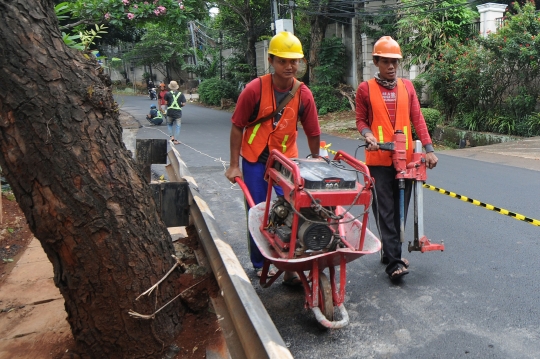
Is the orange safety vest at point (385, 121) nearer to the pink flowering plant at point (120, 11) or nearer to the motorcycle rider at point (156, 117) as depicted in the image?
the pink flowering plant at point (120, 11)

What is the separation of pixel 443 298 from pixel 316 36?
20735mm

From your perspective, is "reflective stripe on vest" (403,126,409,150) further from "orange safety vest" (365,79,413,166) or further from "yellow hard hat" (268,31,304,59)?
"yellow hard hat" (268,31,304,59)

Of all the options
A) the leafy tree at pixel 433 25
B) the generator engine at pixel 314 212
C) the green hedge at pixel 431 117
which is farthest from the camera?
the leafy tree at pixel 433 25

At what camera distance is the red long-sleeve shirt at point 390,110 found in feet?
14.0

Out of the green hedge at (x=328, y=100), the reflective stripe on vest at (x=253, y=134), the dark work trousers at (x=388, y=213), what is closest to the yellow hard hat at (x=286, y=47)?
the reflective stripe on vest at (x=253, y=134)

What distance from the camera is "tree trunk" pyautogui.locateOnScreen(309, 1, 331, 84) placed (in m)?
22.7

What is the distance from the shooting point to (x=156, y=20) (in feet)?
37.6

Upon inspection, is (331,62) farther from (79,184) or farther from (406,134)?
(79,184)

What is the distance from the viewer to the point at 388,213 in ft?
14.0

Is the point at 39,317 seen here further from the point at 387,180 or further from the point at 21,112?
the point at 387,180

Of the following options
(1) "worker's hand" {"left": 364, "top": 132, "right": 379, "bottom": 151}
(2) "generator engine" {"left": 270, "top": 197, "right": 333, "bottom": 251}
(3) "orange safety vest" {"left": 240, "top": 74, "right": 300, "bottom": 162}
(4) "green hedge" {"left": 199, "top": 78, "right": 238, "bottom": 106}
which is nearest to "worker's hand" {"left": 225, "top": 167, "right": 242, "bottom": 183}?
(3) "orange safety vest" {"left": 240, "top": 74, "right": 300, "bottom": 162}

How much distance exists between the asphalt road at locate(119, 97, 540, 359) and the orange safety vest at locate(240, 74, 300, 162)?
1.12 m

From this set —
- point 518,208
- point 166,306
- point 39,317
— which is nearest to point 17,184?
point 166,306

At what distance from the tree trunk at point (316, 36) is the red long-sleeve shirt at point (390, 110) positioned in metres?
18.8
